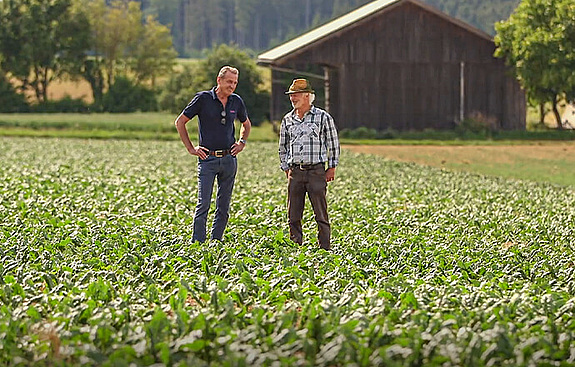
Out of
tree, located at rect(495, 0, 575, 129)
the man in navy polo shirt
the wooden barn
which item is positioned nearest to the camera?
the man in navy polo shirt

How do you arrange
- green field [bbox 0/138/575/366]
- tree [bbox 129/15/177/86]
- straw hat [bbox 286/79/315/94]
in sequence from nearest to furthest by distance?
1. green field [bbox 0/138/575/366]
2. straw hat [bbox 286/79/315/94]
3. tree [bbox 129/15/177/86]

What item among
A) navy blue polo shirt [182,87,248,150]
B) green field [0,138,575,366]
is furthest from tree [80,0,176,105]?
navy blue polo shirt [182,87,248,150]

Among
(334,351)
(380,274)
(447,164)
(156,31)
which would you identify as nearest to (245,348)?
(334,351)

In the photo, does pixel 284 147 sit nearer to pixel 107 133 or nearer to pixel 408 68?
pixel 408 68

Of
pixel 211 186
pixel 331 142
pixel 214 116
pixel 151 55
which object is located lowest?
pixel 211 186

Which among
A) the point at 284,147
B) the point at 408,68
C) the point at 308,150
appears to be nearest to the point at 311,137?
the point at 308,150

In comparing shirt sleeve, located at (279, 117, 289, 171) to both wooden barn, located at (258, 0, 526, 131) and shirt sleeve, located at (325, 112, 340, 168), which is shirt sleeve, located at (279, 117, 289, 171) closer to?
shirt sleeve, located at (325, 112, 340, 168)

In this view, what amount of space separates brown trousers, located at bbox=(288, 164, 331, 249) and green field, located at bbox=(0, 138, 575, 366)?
0.32 m

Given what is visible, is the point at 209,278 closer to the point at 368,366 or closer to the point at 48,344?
the point at 48,344

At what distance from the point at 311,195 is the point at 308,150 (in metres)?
0.61

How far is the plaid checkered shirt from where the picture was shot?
12.4m

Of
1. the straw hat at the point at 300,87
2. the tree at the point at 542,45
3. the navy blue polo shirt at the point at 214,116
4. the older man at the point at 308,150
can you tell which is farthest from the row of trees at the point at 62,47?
the straw hat at the point at 300,87

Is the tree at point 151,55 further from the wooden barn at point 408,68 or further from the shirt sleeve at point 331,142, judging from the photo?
the shirt sleeve at point 331,142

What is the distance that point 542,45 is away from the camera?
51812mm
